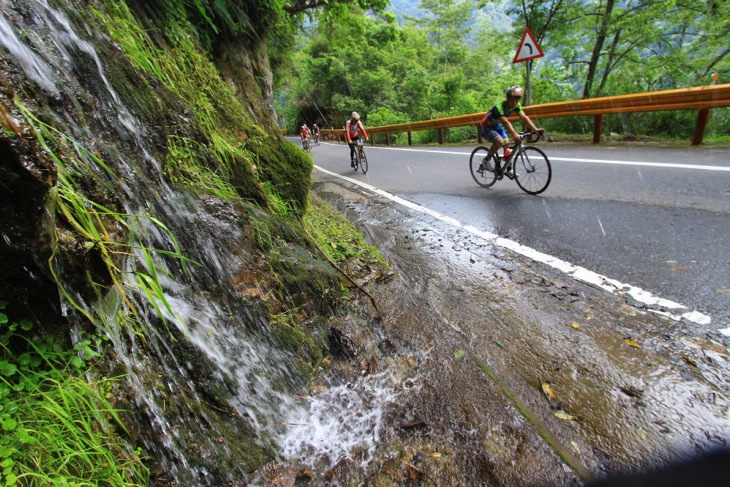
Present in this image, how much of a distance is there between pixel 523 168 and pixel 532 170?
221mm

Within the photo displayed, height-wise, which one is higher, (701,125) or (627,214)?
(701,125)

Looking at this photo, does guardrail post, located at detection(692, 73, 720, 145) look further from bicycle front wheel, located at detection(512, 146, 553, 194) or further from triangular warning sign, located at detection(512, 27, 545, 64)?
triangular warning sign, located at detection(512, 27, 545, 64)

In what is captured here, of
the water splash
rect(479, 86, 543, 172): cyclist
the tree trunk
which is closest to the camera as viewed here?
the water splash

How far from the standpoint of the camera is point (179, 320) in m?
1.99

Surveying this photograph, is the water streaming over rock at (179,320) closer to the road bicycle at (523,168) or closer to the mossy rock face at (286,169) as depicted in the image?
the mossy rock face at (286,169)

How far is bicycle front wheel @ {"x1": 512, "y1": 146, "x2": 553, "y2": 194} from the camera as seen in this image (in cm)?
575

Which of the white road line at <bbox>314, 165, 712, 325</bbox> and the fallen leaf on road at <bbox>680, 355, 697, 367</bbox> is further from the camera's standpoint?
the white road line at <bbox>314, 165, 712, 325</bbox>

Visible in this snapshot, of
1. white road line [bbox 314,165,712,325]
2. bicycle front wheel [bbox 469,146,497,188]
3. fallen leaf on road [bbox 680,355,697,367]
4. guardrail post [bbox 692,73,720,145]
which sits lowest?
fallen leaf on road [bbox 680,355,697,367]

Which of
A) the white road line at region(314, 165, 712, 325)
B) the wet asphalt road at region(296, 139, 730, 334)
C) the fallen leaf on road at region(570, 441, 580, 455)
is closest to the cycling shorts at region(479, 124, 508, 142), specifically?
the wet asphalt road at region(296, 139, 730, 334)

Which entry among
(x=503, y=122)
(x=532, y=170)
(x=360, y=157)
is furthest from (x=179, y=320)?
(x=360, y=157)

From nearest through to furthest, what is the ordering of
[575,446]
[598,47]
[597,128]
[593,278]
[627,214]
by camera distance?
[575,446] < [593,278] < [627,214] < [597,128] < [598,47]

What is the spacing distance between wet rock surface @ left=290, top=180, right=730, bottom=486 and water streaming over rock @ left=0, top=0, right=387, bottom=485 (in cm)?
30

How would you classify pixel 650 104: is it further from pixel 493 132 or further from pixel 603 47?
pixel 603 47

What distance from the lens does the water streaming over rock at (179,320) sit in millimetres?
1684
